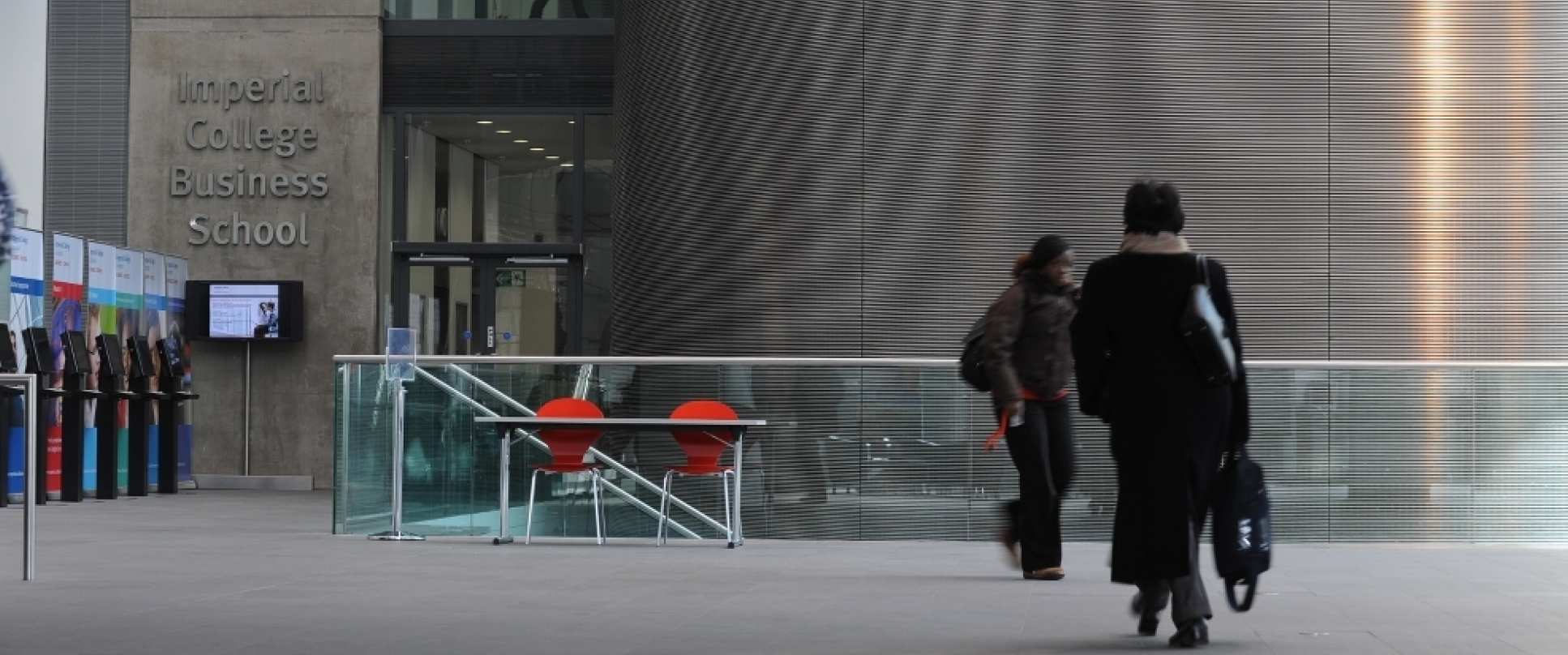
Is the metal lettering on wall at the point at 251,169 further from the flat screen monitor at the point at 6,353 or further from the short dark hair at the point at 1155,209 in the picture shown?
the short dark hair at the point at 1155,209

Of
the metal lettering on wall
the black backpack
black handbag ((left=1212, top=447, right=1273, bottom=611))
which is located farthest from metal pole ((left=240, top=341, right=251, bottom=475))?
black handbag ((left=1212, top=447, right=1273, bottom=611))

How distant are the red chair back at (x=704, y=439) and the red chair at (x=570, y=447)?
1.68ft

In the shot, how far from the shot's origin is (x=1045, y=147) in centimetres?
1381

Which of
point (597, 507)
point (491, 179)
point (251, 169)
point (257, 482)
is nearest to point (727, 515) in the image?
point (597, 507)

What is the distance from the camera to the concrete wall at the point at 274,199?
2170cm

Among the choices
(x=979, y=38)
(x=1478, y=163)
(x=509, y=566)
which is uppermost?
(x=979, y=38)

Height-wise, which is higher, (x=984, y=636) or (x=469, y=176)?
(x=469, y=176)

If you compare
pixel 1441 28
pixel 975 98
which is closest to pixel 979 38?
pixel 975 98

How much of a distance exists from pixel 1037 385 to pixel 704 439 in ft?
10.00

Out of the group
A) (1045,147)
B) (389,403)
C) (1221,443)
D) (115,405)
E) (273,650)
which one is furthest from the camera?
(115,405)

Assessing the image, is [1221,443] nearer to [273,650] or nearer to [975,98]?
[273,650]

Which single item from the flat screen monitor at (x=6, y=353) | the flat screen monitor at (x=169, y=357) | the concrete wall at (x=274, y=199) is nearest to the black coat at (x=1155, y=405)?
the flat screen monitor at (x=6, y=353)

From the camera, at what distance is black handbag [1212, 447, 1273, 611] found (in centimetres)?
682

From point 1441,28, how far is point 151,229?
13.7 meters
